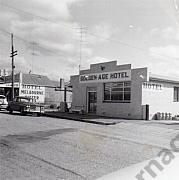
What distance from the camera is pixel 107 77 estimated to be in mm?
21859

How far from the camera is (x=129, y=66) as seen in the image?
20109mm

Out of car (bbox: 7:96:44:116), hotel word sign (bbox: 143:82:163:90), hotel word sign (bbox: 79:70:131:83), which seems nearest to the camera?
hotel word sign (bbox: 143:82:163:90)

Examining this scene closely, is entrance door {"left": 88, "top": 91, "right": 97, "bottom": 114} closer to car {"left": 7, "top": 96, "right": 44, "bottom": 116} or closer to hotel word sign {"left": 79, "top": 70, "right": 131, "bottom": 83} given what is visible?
hotel word sign {"left": 79, "top": 70, "right": 131, "bottom": 83}

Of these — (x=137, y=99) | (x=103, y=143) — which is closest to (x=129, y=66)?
(x=137, y=99)

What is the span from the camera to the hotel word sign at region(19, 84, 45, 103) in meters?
45.2

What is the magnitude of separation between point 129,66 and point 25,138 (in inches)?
493

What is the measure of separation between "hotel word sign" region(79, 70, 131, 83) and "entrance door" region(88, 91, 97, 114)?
1166 millimetres

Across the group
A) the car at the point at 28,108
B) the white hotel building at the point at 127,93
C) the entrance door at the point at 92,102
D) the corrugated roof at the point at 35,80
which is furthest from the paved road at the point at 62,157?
the corrugated roof at the point at 35,80

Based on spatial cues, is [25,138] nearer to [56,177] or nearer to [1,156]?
[1,156]

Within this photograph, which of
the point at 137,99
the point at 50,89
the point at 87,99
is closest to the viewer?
the point at 137,99

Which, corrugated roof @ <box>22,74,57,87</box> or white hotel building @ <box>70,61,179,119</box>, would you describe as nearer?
white hotel building @ <box>70,61,179,119</box>

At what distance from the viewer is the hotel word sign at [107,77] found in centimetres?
2034

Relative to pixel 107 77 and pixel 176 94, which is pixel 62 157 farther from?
pixel 176 94

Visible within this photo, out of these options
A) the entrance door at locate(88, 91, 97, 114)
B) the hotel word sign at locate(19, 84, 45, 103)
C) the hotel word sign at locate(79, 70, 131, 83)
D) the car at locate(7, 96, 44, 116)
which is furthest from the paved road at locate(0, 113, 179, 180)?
the hotel word sign at locate(19, 84, 45, 103)
